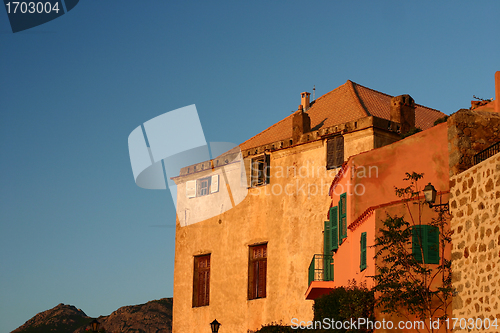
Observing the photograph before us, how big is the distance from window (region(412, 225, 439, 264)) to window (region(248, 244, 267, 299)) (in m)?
13.3

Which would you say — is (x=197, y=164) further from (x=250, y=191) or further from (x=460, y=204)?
(x=460, y=204)

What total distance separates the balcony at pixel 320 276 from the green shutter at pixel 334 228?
4.89 feet

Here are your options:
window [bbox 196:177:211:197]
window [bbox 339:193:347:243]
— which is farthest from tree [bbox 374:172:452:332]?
window [bbox 196:177:211:197]

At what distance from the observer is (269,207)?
89.6 feet

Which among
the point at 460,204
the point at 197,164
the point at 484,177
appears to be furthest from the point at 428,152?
the point at 197,164

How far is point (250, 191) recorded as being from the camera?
92.9 ft

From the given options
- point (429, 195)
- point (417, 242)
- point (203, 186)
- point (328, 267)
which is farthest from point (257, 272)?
point (429, 195)

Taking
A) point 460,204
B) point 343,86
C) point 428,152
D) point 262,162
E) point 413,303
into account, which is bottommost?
point 413,303

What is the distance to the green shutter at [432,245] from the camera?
557 inches

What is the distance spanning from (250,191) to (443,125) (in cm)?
1355

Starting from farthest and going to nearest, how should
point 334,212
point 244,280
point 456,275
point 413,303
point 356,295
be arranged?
1. point 244,280
2. point 334,212
3. point 356,295
4. point 413,303
5. point 456,275

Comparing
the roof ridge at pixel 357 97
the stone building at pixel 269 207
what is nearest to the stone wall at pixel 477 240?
the stone building at pixel 269 207

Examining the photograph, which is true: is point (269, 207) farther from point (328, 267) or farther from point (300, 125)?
point (328, 267)

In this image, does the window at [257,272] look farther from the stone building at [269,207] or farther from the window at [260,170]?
the window at [260,170]
